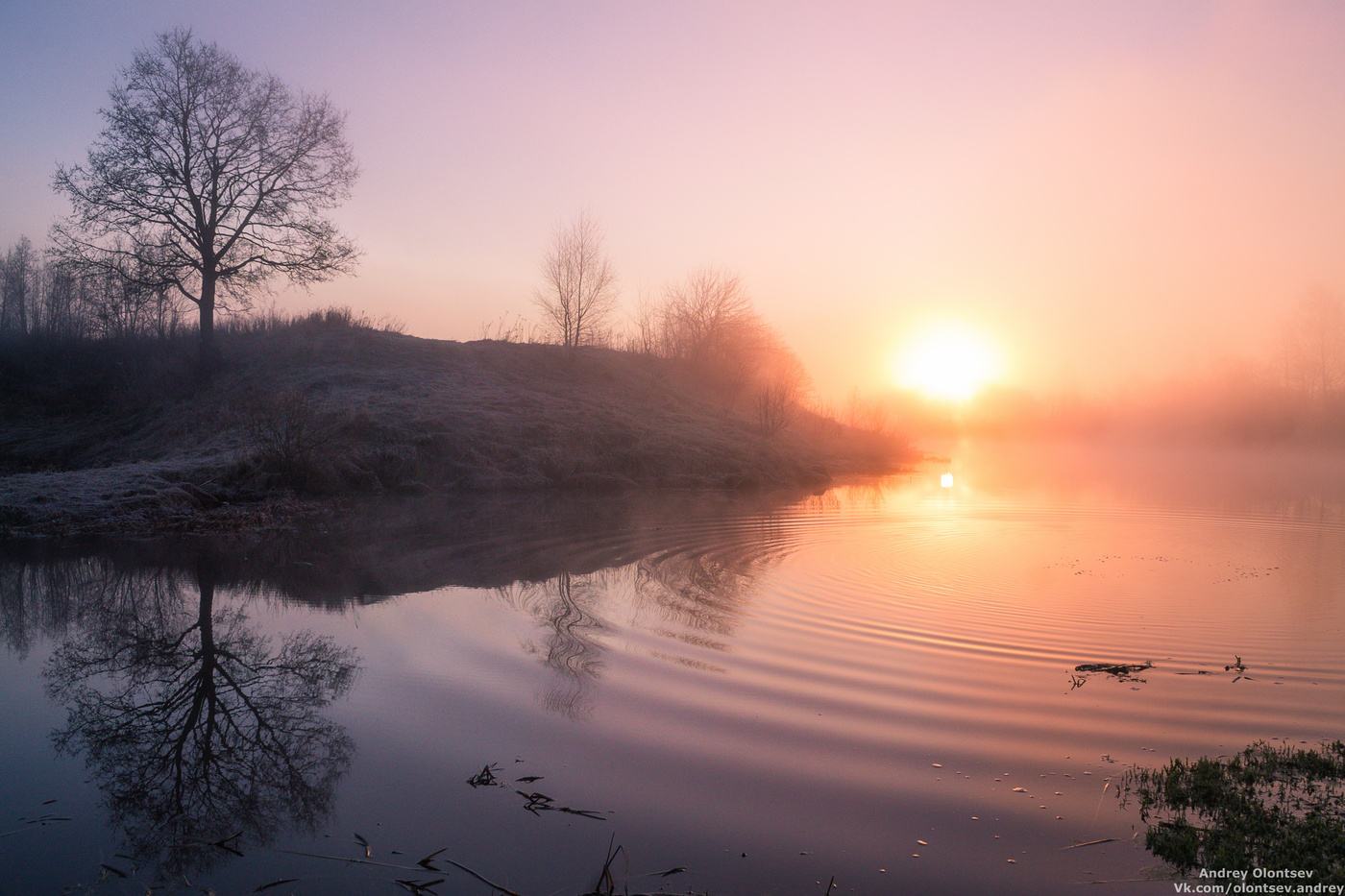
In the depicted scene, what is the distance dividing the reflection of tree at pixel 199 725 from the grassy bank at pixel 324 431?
7.89 m

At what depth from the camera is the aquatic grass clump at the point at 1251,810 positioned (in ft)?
11.8

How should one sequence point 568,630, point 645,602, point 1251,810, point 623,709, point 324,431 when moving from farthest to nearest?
point 324,431, point 645,602, point 568,630, point 623,709, point 1251,810

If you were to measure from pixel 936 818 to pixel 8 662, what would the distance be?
7.63 m

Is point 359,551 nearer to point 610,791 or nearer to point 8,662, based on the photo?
point 8,662

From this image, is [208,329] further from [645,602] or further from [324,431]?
[645,602]

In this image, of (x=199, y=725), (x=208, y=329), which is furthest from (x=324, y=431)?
(x=199, y=725)

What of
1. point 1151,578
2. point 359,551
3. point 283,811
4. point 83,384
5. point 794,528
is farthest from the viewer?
point 83,384

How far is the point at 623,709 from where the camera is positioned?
568cm

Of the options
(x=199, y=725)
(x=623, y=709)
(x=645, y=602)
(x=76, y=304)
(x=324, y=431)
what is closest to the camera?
(x=199, y=725)

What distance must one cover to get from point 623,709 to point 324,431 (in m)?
16.0

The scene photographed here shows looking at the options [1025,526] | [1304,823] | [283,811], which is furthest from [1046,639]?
[1025,526]

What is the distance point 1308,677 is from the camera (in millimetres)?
6742

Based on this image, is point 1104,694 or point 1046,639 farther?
point 1046,639

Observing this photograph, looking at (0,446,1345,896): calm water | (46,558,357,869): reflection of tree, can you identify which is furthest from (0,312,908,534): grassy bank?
(46,558,357,869): reflection of tree
